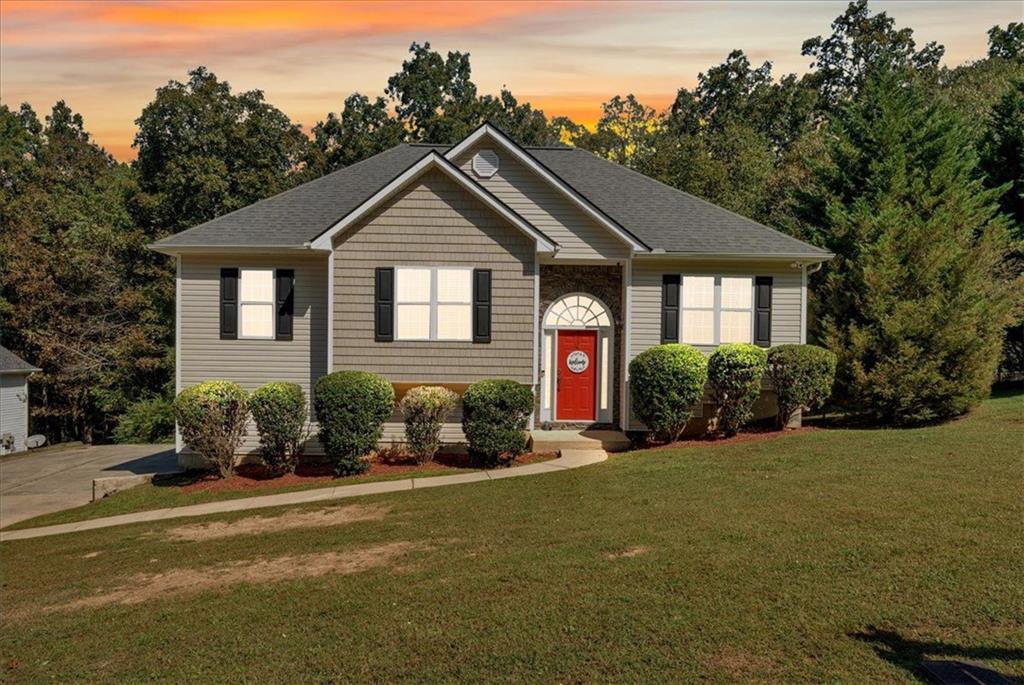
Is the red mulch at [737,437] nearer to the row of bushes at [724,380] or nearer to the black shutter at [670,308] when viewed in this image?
the row of bushes at [724,380]

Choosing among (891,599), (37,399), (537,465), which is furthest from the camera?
(37,399)

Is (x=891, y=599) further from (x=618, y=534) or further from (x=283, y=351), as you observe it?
(x=283, y=351)

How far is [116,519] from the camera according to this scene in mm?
13430

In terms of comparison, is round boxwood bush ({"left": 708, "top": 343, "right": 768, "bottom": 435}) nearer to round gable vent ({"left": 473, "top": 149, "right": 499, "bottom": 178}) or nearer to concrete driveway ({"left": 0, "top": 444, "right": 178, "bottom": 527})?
round gable vent ({"left": 473, "top": 149, "right": 499, "bottom": 178})

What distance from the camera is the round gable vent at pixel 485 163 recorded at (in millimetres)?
17750

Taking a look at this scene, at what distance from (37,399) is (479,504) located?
105 ft

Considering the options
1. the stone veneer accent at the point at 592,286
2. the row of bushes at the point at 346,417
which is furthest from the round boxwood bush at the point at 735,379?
the row of bushes at the point at 346,417

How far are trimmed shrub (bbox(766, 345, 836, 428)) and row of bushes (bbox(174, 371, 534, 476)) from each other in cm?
547

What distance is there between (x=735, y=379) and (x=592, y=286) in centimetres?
390

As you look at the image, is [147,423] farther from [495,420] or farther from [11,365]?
[495,420]

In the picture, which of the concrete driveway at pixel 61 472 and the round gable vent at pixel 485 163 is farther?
the round gable vent at pixel 485 163

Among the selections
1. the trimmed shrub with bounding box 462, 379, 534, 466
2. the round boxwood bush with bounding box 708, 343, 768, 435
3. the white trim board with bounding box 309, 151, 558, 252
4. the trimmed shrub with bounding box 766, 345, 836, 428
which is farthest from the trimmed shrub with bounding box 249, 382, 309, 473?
the trimmed shrub with bounding box 766, 345, 836, 428

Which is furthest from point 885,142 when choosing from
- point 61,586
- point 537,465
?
point 61,586

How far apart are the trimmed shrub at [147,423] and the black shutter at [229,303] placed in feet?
52.9
